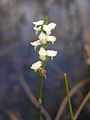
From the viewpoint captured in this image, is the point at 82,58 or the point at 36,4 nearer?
the point at 82,58

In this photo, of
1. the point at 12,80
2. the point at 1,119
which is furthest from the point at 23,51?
the point at 1,119

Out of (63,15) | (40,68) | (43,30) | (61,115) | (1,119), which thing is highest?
(43,30)

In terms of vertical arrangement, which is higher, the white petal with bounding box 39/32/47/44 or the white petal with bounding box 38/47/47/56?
the white petal with bounding box 39/32/47/44

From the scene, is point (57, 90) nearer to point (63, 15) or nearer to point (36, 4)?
point (63, 15)

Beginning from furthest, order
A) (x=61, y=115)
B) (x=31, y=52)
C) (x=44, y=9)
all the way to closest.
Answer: (x=44, y=9) < (x=31, y=52) < (x=61, y=115)

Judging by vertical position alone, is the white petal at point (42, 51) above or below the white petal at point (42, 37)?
below

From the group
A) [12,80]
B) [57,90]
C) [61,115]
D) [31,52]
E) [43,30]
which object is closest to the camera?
[43,30]

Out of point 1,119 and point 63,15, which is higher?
point 63,15

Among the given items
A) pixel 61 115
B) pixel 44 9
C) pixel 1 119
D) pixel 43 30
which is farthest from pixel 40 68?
pixel 44 9

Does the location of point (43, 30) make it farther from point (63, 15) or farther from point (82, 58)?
point (63, 15)

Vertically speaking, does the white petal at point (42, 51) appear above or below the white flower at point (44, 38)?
below

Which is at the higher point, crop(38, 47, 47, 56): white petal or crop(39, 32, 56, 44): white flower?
crop(39, 32, 56, 44): white flower
